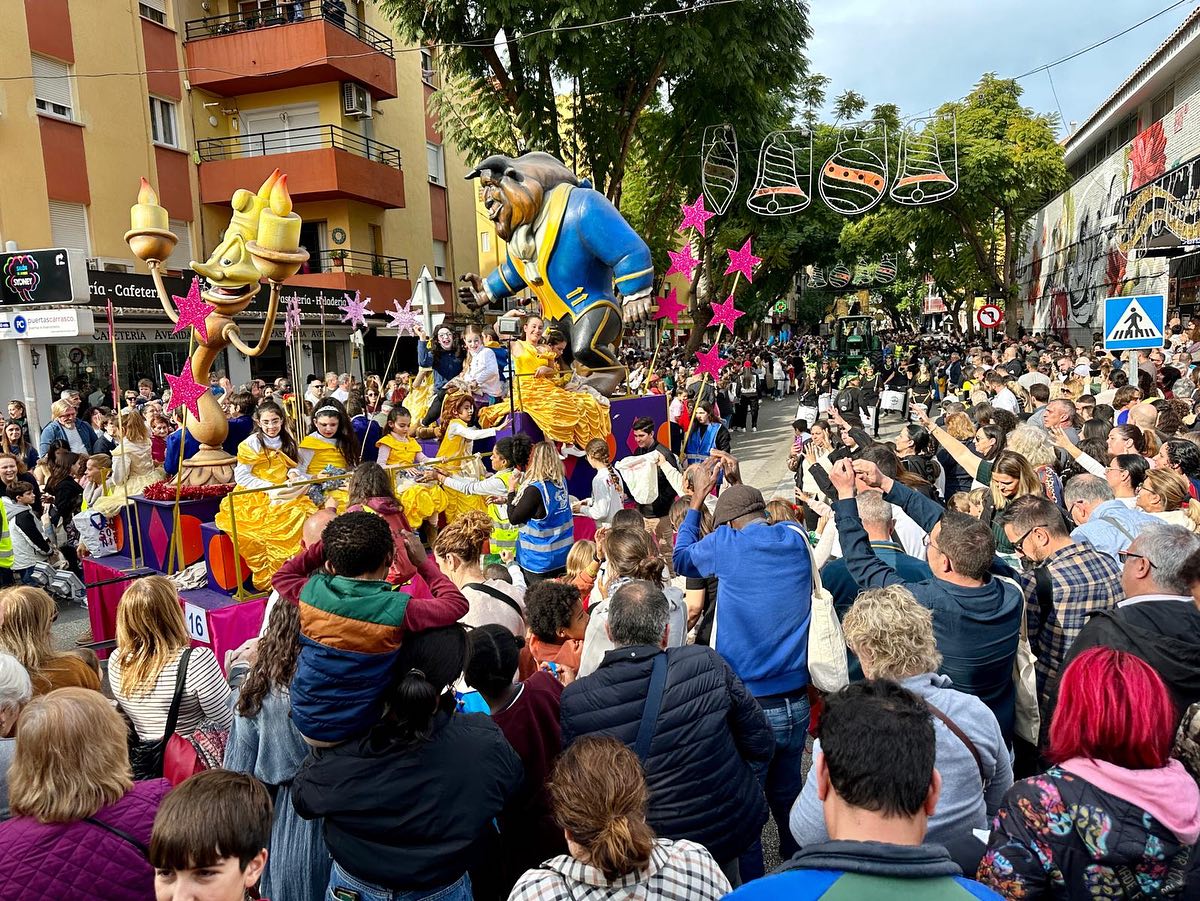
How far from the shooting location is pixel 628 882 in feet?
6.42

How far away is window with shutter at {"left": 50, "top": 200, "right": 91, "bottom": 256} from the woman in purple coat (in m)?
17.8

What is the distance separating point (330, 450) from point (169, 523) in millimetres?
1288

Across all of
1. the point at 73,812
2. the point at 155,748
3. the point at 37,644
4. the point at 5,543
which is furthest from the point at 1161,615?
the point at 5,543

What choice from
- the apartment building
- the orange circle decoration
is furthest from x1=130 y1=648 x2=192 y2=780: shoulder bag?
the apartment building

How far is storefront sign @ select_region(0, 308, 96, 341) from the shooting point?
34.6 feet

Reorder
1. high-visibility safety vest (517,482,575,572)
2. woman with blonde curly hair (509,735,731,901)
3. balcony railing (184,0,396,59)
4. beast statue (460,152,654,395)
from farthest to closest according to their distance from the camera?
balcony railing (184,0,396,59)
beast statue (460,152,654,395)
high-visibility safety vest (517,482,575,572)
woman with blonde curly hair (509,735,731,901)

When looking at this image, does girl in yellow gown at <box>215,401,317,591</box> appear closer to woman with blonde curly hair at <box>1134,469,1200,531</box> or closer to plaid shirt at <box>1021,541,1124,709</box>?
plaid shirt at <box>1021,541,1124,709</box>

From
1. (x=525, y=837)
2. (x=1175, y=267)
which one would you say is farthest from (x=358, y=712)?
(x=1175, y=267)

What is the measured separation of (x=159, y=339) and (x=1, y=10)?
21.3ft

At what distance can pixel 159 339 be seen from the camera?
692 inches

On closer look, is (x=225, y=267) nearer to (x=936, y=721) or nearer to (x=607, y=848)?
(x=607, y=848)

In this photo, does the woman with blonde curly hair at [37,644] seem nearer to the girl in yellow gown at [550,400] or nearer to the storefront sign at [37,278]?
the girl in yellow gown at [550,400]

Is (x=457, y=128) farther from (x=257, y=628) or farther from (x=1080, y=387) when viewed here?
(x=257, y=628)

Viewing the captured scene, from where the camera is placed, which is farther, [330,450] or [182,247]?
[182,247]
